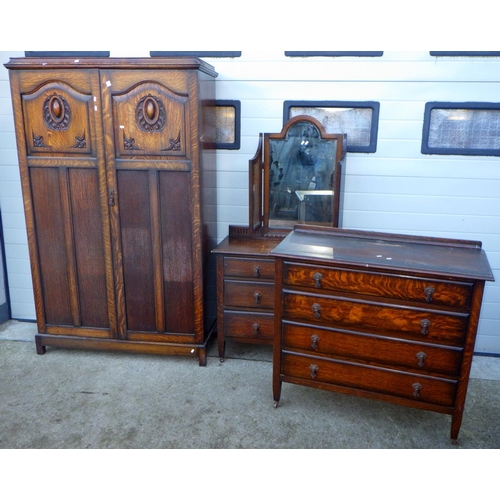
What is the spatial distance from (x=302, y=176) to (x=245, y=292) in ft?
3.19

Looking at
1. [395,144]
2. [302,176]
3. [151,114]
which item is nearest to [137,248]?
[151,114]

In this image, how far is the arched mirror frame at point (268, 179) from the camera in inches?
128

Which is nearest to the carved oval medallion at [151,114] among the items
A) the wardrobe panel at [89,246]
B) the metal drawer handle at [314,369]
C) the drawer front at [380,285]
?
the wardrobe panel at [89,246]

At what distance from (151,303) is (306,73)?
2108 millimetres

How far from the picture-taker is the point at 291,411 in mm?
2877

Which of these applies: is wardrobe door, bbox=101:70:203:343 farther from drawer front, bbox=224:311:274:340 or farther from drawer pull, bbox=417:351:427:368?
drawer pull, bbox=417:351:427:368

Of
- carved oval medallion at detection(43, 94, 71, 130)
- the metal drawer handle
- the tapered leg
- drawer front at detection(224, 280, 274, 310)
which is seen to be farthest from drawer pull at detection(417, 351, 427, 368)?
the tapered leg

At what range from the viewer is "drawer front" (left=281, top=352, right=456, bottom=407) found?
2.46m

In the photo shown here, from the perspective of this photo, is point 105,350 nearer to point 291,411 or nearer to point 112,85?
point 291,411

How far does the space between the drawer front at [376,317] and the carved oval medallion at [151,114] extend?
1.42m

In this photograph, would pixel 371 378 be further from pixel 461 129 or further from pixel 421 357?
pixel 461 129

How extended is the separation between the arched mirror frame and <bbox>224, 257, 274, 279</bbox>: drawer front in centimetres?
38

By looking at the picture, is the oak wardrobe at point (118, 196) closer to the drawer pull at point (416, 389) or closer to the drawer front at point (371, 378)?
the drawer front at point (371, 378)

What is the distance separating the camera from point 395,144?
11.3 ft
